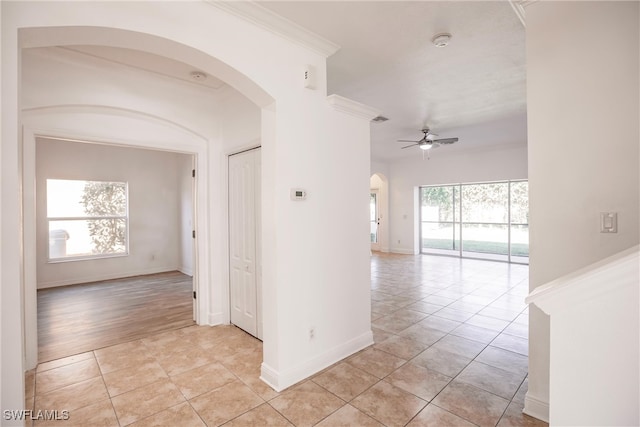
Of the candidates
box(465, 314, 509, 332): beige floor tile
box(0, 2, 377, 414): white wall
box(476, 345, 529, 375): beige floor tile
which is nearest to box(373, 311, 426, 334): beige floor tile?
box(0, 2, 377, 414): white wall

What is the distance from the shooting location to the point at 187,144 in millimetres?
3652

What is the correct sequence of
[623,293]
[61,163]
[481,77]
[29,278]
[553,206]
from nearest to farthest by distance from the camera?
[623,293], [553,206], [29,278], [481,77], [61,163]

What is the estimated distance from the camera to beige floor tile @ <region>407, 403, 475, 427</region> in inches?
78.1

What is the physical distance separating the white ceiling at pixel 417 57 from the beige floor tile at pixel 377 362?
2.97 meters

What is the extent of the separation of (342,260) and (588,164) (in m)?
1.95

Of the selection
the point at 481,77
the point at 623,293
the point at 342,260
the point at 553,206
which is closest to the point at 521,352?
the point at 553,206

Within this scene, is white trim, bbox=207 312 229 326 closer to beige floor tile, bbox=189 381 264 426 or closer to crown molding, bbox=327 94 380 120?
beige floor tile, bbox=189 381 264 426

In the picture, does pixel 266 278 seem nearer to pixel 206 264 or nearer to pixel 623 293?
pixel 206 264

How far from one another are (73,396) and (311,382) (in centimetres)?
185

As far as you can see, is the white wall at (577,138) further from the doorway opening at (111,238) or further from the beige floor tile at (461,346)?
the doorway opening at (111,238)

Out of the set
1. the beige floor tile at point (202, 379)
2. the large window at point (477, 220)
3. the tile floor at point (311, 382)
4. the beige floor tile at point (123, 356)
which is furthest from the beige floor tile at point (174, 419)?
the large window at point (477, 220)

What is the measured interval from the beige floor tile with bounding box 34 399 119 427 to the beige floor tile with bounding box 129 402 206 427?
196mm

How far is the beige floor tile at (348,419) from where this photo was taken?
1.99m

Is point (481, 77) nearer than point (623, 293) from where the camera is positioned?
No
